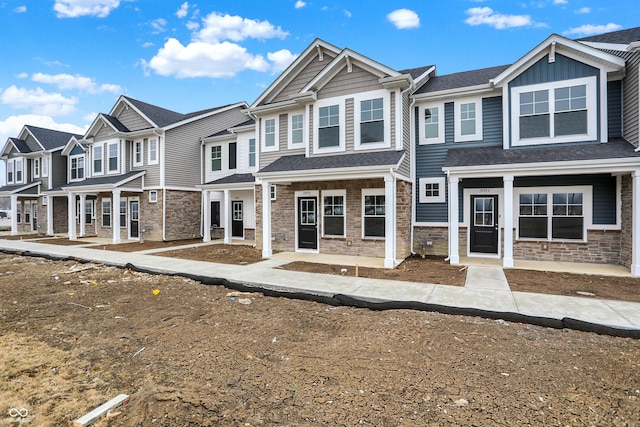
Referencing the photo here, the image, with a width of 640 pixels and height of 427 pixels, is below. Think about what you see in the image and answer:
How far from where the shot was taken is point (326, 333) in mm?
4590

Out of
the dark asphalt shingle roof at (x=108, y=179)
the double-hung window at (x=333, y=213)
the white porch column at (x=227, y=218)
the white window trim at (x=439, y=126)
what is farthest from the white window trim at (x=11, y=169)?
the white window trim at (x=439, y=126)

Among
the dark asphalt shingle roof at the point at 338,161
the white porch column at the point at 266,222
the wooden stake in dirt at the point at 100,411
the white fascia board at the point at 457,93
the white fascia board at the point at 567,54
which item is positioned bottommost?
the wooden stake in dirt at the point at 100,411

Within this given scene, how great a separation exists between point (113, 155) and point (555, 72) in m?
20.9

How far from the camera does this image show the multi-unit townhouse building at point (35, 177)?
70.8 ft

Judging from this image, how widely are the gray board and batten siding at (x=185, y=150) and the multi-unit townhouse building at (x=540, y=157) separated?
Result: 1192 cm

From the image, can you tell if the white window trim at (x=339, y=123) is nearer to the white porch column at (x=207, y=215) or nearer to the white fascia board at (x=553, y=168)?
the white fascia board at (x=553, y=168)

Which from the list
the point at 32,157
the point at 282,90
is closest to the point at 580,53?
the point at 282,90

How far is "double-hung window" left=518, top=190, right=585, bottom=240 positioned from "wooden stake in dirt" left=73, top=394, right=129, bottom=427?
11.3 meters

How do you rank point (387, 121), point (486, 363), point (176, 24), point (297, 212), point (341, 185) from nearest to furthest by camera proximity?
point (486, 363) → point (387, 121) → point (341, 185) → point (297, 212) → point (176, 24)

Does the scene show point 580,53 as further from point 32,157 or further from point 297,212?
point 32,157

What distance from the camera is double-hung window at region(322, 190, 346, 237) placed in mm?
11411

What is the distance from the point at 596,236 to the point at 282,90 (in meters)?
12.0

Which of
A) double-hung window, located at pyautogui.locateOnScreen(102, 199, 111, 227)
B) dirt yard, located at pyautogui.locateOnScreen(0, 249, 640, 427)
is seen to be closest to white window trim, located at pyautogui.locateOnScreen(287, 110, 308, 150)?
dirt yard, located at pyautogui.locateOnScreen(0, 249, 640, 427)

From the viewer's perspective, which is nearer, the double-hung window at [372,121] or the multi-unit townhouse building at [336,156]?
the multi-unit townhouse building at [336,156]
